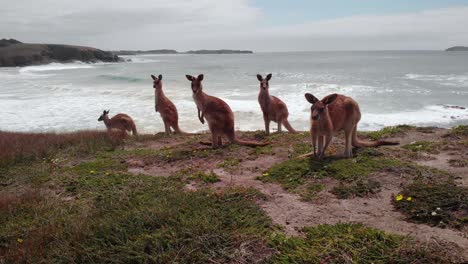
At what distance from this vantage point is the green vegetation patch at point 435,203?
13.9 feet

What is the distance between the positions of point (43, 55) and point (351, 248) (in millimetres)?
100180

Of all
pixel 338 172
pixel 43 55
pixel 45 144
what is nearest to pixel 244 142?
pixel 338 172

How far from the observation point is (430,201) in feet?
15.1

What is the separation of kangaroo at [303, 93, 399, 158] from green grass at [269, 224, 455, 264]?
2.44 m

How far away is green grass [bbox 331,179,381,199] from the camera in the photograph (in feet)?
17.1

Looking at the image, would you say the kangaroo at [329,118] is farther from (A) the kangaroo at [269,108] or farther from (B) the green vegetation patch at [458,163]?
(A) the kangaroo at [269,108]

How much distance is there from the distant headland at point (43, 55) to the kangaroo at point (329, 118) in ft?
286

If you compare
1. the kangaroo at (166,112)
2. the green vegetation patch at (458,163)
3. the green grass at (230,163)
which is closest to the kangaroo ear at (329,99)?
the green grass at (230,163)

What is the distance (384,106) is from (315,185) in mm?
18239

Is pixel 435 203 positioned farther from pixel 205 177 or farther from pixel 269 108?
pixel 269 108

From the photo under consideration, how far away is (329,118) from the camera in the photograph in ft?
20.7

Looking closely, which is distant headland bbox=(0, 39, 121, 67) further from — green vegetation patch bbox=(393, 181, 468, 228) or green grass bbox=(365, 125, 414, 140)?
green vegetation patch bbox=(393, 181, 468, 228)

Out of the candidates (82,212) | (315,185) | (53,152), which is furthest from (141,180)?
(53,152)

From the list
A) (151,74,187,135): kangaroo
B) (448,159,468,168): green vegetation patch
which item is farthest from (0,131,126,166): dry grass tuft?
(448,159,468,168): green vegetation patch
